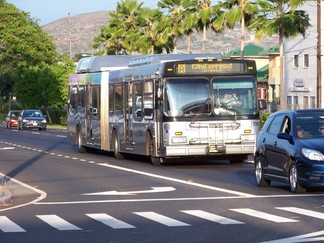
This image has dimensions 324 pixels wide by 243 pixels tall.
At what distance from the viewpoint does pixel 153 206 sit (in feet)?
58.5

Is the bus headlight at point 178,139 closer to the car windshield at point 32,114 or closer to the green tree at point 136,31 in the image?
the green tree at point 136,31

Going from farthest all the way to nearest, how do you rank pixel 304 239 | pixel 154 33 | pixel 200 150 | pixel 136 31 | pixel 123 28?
1. pixel 123 28
2. pixel 136 31
3. pixel 154 33
4. pixel 200 150
5. pixel 304 239

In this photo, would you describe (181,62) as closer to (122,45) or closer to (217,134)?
(217,134)

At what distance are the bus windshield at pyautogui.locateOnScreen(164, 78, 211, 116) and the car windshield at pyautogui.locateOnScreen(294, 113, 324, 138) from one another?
8399 mm

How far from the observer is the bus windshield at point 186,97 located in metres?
28.5

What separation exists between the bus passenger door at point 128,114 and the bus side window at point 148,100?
5.43 feet

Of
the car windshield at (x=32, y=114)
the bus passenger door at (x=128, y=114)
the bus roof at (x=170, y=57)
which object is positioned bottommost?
the car windshield at (x=32, y=114)

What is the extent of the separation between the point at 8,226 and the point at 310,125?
7.23 meters

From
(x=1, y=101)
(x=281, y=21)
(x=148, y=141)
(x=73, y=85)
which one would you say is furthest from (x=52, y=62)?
(x=148, y=141)

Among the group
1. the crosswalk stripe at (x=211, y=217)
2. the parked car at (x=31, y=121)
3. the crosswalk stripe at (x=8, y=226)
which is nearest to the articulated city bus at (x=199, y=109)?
the crosswalk stripe at (x=211, y=217)

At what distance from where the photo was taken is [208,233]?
1376cm

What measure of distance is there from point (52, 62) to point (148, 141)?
3416 inches

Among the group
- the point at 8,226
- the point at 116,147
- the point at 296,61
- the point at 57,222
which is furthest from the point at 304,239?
the point at 296,61

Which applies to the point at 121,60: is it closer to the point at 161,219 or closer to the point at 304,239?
the point at 161,219
